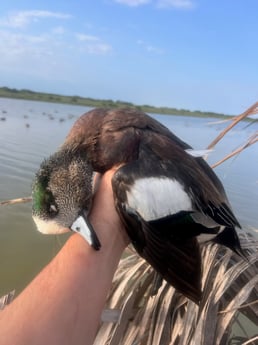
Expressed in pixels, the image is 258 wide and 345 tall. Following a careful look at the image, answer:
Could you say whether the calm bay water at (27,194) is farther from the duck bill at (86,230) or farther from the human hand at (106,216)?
the duck bill at (86,230)

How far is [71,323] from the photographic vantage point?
5.74 feet

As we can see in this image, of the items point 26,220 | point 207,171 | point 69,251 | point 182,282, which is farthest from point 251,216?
point 69,251

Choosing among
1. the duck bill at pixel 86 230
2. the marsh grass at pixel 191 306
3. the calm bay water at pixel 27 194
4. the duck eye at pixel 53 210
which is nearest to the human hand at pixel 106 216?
the duck bill at pixel 86 230

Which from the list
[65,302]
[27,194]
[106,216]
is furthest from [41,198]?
[27,194]

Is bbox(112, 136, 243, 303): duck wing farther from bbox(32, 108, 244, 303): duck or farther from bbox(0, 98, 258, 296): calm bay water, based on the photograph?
bbox(0, 98, 258, 296): calm bay water

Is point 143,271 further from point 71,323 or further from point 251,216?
point 251,216

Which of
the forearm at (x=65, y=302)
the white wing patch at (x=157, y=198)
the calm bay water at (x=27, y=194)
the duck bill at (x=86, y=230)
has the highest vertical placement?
the white wing patch at (x=157, y=198)

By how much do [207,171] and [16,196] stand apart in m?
4.01

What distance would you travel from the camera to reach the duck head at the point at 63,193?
2.35m

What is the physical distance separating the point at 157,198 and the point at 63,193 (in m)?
0.52

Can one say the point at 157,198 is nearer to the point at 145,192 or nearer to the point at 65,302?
the point at 145,192

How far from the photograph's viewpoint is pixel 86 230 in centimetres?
207

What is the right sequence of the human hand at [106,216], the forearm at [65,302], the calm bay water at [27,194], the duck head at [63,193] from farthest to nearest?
the calm bay water at [27,194]
the duck head at [63,193]
the human hand at [106,216]
the forearm at [65,302]

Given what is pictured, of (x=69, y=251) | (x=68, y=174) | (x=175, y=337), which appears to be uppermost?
(x=68, y=174)
